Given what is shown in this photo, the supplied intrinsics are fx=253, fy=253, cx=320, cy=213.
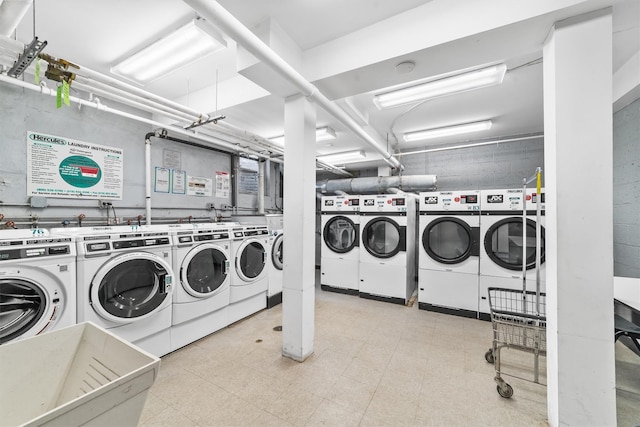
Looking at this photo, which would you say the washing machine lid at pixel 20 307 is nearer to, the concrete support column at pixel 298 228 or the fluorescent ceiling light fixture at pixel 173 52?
the concrete support column at pixel 298 228

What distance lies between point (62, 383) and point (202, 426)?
3.07 feet

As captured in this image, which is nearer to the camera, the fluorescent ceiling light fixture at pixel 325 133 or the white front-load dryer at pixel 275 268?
the fluorescent ceiling light fixture at pixel 325 133

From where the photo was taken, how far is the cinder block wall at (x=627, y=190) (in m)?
2.56

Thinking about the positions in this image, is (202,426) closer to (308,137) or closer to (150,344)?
(150,344)

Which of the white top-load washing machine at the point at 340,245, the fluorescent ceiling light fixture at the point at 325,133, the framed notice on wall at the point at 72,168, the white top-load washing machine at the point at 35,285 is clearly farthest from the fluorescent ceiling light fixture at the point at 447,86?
the framed notice on wall at the point at 72,168

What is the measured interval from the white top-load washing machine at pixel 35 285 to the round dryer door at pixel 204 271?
88 centimetres

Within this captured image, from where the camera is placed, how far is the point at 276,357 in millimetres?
2402

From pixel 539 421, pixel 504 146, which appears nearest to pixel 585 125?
pixel 539 421

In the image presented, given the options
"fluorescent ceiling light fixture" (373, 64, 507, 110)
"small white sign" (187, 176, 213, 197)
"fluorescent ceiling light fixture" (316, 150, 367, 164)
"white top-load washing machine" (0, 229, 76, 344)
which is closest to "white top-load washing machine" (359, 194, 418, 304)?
"fluorescent ceiling light fixture" (316, 150, 367, 164)

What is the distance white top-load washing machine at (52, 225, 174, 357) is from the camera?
1.97 meters

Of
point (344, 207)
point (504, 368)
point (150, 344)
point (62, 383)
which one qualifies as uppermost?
point (344, 207)

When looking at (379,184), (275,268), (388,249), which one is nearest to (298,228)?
(275,268)

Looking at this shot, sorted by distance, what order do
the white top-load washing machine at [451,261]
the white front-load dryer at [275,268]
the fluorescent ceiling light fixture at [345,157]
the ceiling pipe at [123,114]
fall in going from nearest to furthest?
the ceiling pipe at [123,114], the white top-load washing machine at [451,261], the white front-load dryer at [275,268], the fluorescent ceiling light fixture at [345,157]

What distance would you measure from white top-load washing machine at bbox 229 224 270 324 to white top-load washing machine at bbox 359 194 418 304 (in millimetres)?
1610
